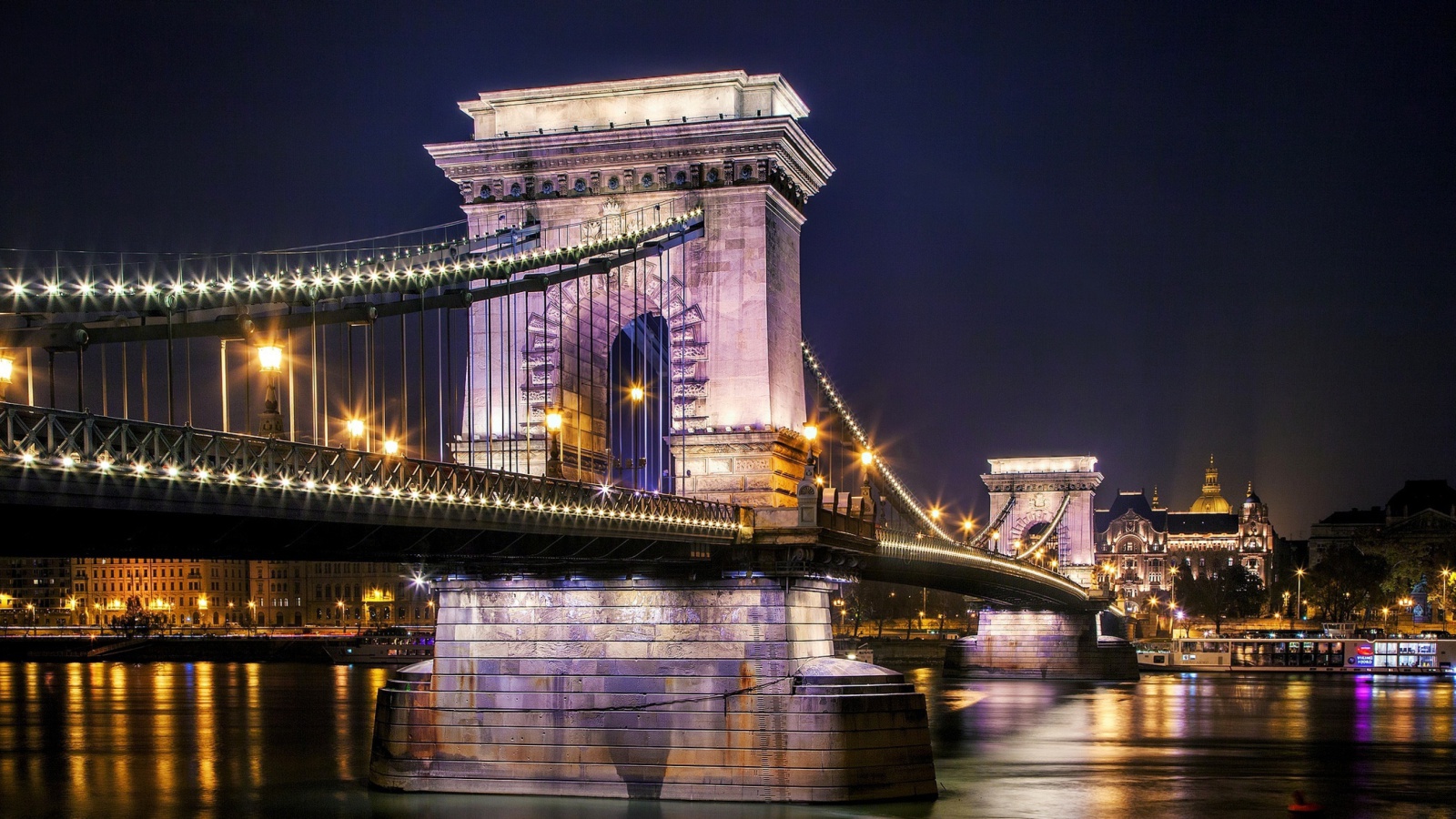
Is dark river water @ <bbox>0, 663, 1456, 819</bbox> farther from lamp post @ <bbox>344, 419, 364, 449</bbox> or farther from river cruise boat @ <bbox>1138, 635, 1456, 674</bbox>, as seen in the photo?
river cruise boat @ <bbox>1138, 635, 1456, 674</bbox>

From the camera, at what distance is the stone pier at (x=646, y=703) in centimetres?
3706

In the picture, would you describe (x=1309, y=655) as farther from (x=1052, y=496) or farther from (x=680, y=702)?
(x=680, y=702)

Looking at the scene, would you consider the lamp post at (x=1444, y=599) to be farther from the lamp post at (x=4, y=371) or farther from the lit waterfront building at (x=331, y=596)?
the lamp post at (x=4, y=371)

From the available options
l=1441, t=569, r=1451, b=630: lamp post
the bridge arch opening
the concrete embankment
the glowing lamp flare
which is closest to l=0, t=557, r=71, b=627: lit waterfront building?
the concrete embankment

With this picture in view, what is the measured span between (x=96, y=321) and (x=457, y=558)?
9662 mm

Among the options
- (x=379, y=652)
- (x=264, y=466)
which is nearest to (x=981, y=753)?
(x=264, y=466)

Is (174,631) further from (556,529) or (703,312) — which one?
(556,529)

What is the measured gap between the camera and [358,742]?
63.3 meters

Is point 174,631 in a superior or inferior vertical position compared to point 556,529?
inferior

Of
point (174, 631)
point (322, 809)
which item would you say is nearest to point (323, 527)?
point (322, 809)

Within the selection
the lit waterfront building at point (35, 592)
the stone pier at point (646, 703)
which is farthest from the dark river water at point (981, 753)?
the lit waterfront building at point (35, 592)

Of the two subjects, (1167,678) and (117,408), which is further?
(1167,678)

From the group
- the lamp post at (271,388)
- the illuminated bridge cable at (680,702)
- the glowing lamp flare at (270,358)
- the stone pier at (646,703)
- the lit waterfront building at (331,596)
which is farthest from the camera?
the lit waterfront building at (331,596)

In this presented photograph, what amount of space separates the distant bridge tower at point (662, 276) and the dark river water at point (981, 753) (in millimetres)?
11181
